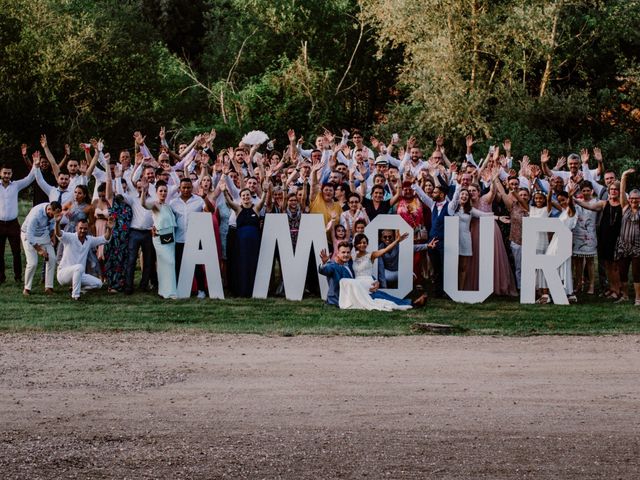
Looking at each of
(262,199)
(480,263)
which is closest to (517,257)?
(480,263)

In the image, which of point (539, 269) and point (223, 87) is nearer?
point (539, 269)

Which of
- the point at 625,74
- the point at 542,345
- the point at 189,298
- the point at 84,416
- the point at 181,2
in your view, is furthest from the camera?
the point at 181,2

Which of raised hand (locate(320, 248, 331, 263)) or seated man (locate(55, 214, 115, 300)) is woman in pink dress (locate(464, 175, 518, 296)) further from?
seated man (locate(55, 214, 115, 300))

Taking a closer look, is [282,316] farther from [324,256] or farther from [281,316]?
[324,256]

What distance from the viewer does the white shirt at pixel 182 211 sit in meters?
19.3

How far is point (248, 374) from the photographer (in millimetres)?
12938

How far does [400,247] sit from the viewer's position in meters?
19.1

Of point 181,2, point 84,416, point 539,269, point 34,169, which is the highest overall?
point 181,2

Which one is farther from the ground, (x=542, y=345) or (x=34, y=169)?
(x=34, y=169)

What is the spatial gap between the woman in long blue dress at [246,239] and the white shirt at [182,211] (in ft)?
1.86

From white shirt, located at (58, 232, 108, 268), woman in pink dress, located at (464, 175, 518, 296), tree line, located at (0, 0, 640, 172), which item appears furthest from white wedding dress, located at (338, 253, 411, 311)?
tree line, located at (0, 0, 640, 172)

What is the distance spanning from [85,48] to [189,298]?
23871mm

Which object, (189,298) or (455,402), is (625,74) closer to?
(189,298)

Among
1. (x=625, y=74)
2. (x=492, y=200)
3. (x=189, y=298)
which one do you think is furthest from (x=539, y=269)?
(x=625, y=74)
